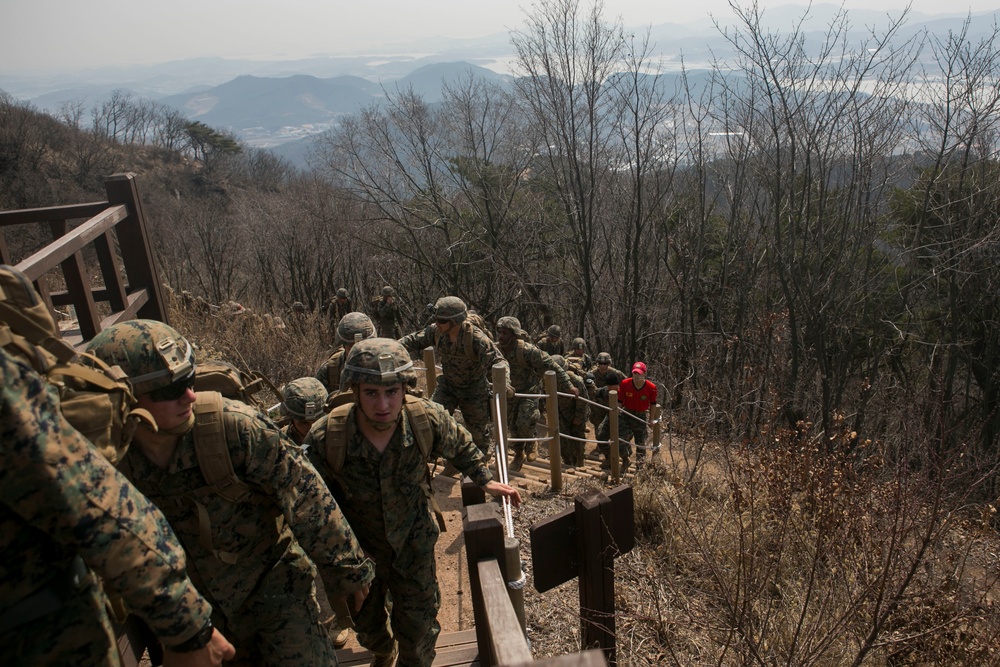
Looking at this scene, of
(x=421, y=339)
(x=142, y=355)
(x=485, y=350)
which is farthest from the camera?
(x=421, y=339)

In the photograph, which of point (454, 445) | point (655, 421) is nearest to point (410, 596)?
point (454, 445)

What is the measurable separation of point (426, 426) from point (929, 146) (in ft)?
46.9

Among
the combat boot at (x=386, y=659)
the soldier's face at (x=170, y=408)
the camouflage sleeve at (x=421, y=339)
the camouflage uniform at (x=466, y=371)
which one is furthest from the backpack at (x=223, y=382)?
the camouflage sleeve at (x=421, y=339)

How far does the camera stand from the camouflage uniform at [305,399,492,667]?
120 inches

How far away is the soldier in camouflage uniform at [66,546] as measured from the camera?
4.17 feet

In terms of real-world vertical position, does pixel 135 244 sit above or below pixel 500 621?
above

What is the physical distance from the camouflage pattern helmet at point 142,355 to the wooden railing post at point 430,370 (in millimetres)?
4261

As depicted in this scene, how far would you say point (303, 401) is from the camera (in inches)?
153

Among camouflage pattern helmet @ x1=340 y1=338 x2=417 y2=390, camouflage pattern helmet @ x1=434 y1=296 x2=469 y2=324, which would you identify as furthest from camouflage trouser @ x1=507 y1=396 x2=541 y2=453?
camouflage pattern helmet @ x1=340 y1=338 x2=417 y2=390

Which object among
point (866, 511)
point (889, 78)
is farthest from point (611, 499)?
point (889, 78)

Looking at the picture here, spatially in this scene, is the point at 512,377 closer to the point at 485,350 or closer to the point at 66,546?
the point at 485,350

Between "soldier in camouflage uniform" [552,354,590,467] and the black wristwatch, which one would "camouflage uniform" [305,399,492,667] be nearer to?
the black wristwatch

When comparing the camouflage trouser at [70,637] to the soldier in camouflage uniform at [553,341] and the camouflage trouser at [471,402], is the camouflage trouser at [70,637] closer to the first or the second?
the camouflage trouser at [471,402]

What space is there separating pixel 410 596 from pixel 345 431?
2.98ft
